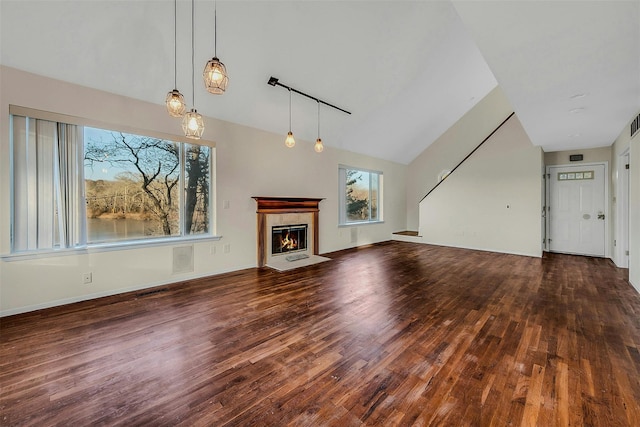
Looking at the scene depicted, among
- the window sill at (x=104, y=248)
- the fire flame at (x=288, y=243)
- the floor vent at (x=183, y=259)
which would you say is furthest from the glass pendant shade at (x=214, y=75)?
the fire flame at (x=288, y=243)

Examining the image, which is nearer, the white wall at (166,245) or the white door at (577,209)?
the white wall at (166,245)

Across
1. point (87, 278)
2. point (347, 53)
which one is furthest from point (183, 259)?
point (347, 53)

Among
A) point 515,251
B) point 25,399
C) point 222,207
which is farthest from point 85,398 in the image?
point 515,251

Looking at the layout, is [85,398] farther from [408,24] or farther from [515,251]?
[515,251]

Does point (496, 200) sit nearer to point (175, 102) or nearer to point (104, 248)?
point (175, 102)

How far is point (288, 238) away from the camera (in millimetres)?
5715

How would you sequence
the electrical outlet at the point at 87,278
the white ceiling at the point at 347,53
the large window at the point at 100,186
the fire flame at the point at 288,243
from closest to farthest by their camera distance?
the white ceiling at the point at 347,53 < the large window at the point at 100,186 < the electrical outlet at the point at 87,278 < the fire flame at the point at 288,243

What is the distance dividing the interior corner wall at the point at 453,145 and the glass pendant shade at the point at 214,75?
8.21 metres

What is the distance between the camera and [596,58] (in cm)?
254

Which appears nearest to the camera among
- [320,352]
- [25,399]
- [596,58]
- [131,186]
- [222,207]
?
[25,399]

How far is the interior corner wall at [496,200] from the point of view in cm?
620

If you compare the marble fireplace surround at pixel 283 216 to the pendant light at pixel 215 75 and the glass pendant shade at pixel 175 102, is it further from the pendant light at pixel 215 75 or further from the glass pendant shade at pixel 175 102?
the pendant light at pixel 215 75

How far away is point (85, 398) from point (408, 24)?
5569mm

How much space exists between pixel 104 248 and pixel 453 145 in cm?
930
